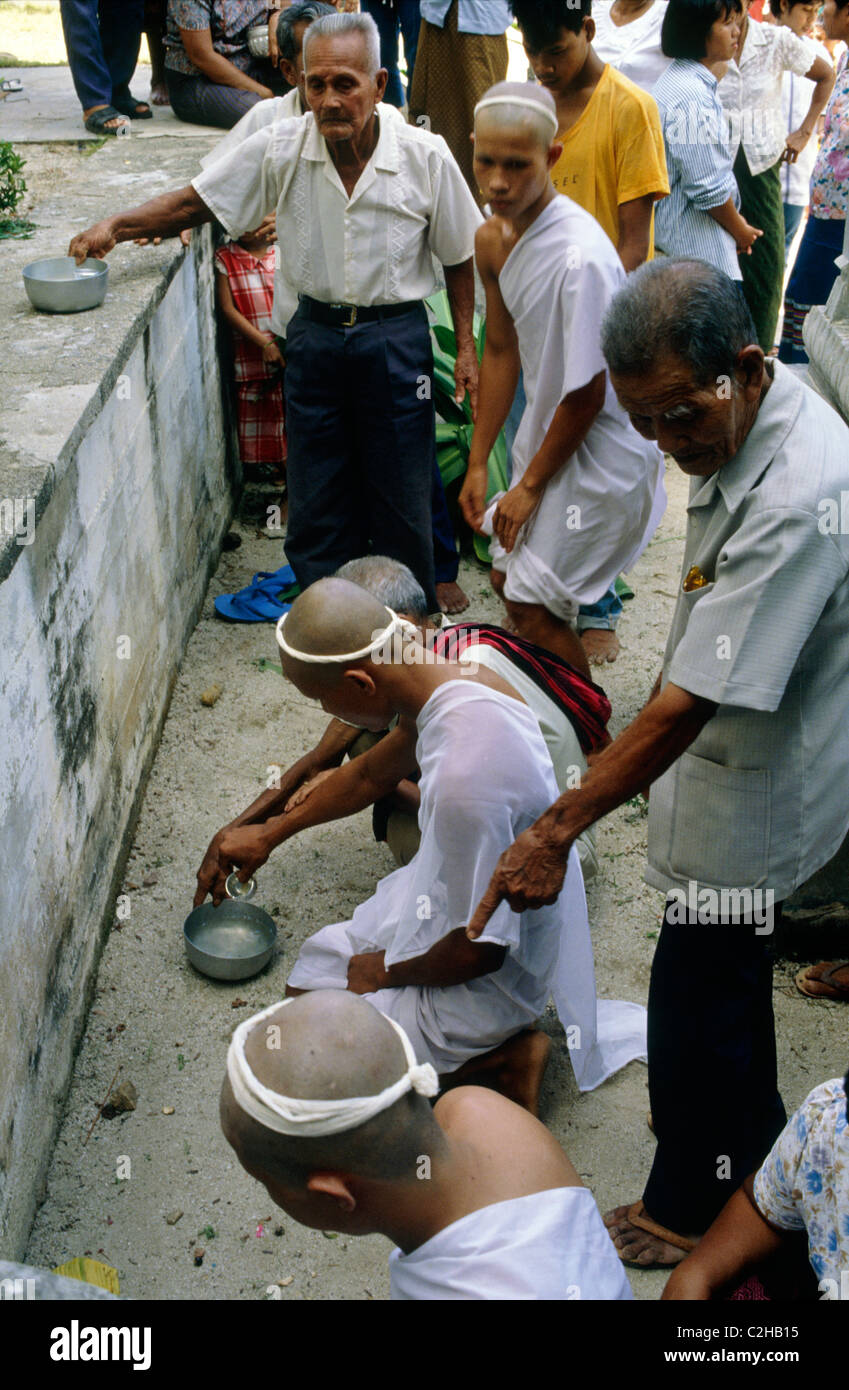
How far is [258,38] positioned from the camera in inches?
255

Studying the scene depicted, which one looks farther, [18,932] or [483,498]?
[483,498]

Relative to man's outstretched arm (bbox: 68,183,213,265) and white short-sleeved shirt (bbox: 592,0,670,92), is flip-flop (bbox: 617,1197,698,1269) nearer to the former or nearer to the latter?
man's outstretched arm (bbox: 68,183,213,265)

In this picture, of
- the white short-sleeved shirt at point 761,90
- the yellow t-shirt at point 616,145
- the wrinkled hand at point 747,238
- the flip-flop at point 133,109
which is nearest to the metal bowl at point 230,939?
the yellow t-shirt at point 616,145

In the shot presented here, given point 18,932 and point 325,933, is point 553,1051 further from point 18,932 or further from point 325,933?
point 18,932

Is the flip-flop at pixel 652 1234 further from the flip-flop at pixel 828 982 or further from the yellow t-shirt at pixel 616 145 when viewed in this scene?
the yellow t-shirt at pixel 616 145

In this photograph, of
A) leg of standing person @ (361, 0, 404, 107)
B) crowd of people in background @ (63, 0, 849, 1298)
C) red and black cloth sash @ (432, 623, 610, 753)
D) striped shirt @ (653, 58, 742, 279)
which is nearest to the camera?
crowd of people in background @ (63, 0, 849, 1298)

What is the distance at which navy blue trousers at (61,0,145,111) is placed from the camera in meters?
6.53

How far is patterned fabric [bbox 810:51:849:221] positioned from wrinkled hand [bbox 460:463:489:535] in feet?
9.09

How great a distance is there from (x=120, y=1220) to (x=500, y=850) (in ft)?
4.02

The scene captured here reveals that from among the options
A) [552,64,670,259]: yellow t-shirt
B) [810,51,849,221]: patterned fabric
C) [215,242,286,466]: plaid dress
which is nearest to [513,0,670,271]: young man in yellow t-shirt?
[552,64,670,259]: yellow t-shirt

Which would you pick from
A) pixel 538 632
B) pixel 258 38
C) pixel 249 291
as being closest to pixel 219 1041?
pixel 538 632

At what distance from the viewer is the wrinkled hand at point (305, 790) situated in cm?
350

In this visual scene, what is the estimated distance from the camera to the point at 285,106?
177 inches
